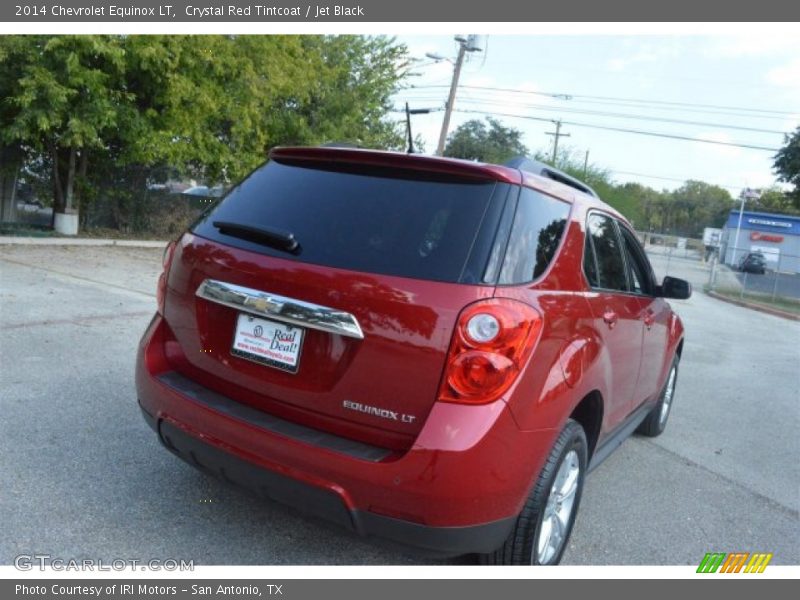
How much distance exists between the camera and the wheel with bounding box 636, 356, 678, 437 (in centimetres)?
515

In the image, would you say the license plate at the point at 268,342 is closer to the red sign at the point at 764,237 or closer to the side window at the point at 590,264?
the side window at the point at 590,264

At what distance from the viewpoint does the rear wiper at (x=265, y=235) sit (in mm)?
2646

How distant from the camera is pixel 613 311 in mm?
3377

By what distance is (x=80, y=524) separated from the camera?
2.94 metres

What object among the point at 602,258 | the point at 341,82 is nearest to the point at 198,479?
the point at 602,258

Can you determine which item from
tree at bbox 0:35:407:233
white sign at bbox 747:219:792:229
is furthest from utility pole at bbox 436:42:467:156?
white sign at bbox 747:219:792:229

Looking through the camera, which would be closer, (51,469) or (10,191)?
(51,469)

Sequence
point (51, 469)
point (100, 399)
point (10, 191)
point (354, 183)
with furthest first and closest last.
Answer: point (10, 191) < point (100, 399) < point (51, 469) < point (354, 183)

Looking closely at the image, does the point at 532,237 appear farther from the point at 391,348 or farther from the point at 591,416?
the point at 591,416

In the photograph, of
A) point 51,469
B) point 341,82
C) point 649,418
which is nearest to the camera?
point 51,469

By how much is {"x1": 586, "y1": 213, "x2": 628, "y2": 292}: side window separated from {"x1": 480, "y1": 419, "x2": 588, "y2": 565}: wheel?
819 millimetres

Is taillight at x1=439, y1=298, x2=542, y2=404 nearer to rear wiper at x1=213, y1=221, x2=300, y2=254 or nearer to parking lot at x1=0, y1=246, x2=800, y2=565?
rear wiper at x1=213, y1=221, x2=300, y2=254

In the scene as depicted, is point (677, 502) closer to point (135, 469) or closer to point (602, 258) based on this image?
point (602, 258)

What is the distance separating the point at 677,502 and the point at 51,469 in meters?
3.56
